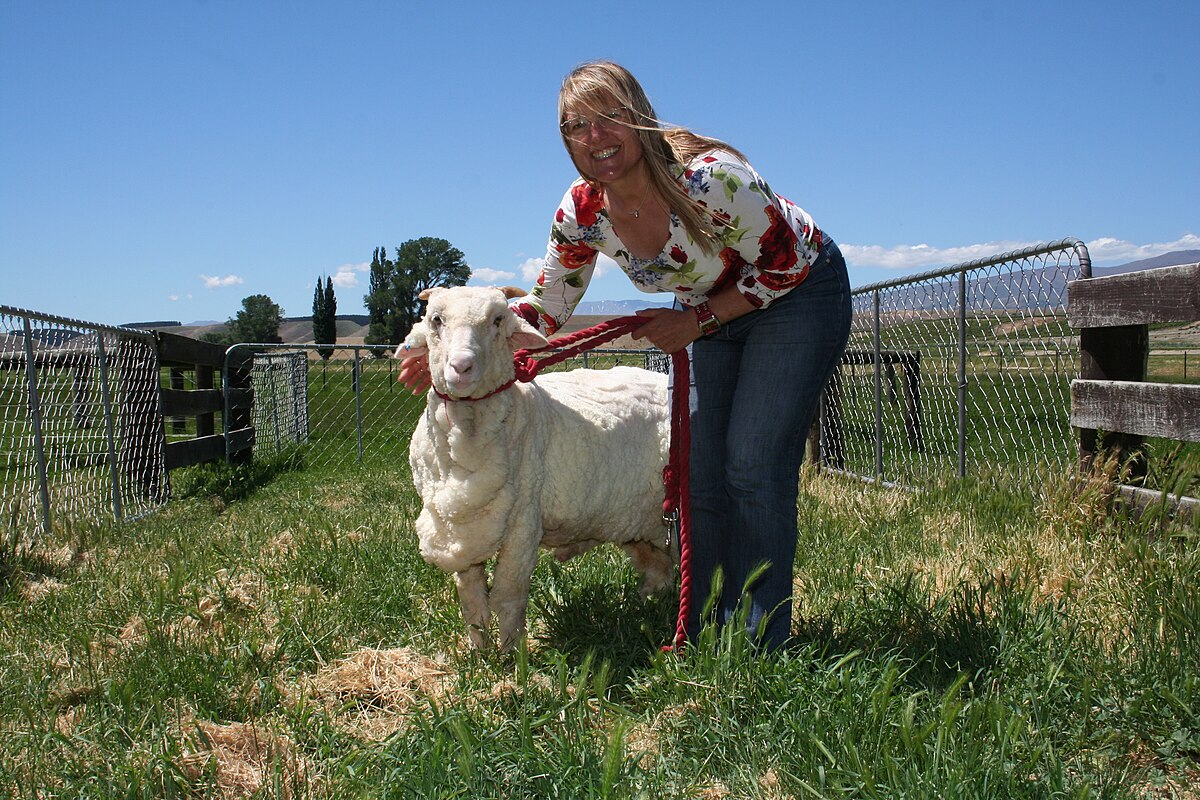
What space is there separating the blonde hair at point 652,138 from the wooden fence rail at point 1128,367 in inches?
96.9

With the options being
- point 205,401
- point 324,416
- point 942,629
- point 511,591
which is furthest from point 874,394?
point 324,416

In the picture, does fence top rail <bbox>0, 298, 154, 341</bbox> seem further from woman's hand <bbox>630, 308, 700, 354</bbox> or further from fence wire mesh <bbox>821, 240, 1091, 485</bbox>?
fence wire mesh <bbox>821, 240, 1091, 485</bbox>

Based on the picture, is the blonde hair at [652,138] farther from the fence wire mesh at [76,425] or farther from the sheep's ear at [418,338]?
the fence wire mesh at [76,425]

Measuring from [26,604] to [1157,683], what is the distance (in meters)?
4.15

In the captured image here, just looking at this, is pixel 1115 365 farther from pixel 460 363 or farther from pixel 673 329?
pixel 460 363

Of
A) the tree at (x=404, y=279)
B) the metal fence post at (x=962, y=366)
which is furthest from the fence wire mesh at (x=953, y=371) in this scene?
the tree at (x=404, y=279)

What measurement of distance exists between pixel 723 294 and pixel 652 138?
53 centimetres

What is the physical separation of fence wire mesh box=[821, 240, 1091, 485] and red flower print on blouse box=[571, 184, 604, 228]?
3.04m

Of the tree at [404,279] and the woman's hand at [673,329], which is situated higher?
the tree at [404,279]

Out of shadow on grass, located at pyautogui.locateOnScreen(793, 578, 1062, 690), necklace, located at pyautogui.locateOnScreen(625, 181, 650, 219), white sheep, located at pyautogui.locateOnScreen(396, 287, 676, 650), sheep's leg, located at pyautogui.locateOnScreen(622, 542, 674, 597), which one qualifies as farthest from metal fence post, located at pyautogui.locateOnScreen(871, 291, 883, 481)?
necklace, located at pyautogui.locateOnScreen(625, 181, 650, 219)

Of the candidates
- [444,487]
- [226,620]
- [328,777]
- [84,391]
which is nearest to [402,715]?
[328,777]

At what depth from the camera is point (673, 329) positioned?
2801mm

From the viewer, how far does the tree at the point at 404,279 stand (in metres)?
82.7

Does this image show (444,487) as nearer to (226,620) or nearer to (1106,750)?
(226,620)
